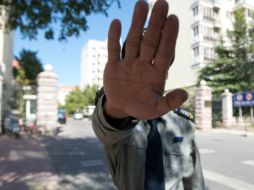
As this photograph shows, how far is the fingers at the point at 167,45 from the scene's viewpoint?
3.68 ft

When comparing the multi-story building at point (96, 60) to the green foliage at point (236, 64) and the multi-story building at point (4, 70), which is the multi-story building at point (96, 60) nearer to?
the multi-story building at point (4, 70)

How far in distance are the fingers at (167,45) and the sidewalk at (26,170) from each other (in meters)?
4.85

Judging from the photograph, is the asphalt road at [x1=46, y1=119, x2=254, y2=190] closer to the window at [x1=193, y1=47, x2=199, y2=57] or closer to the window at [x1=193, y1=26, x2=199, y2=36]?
the window at [x1=193, y1=47, x2=199, y2=57]

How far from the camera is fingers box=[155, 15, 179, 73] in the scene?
3.68ft

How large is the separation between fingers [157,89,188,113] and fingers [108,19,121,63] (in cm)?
26

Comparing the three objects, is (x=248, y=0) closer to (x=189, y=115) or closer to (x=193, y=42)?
(x=193, y=42)

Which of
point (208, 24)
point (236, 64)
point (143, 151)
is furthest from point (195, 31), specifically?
point (143, 151)

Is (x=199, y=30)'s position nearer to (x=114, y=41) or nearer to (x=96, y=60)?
(x=96, y=60)

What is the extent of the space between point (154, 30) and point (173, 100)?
0.93 feet

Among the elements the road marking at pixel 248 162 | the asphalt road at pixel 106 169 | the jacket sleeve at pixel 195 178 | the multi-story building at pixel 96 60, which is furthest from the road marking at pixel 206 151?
the jacket sleeve at pixel 195 178

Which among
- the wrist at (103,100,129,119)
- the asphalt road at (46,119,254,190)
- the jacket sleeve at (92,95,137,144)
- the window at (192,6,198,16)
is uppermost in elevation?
the window at (192,6,198,16)

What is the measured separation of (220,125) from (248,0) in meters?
19.7

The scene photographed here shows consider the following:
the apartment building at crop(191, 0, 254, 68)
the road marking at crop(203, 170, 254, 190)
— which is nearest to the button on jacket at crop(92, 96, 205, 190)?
the road marking at crop(203, 170, 254, 190)

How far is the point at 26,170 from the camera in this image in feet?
23.0
